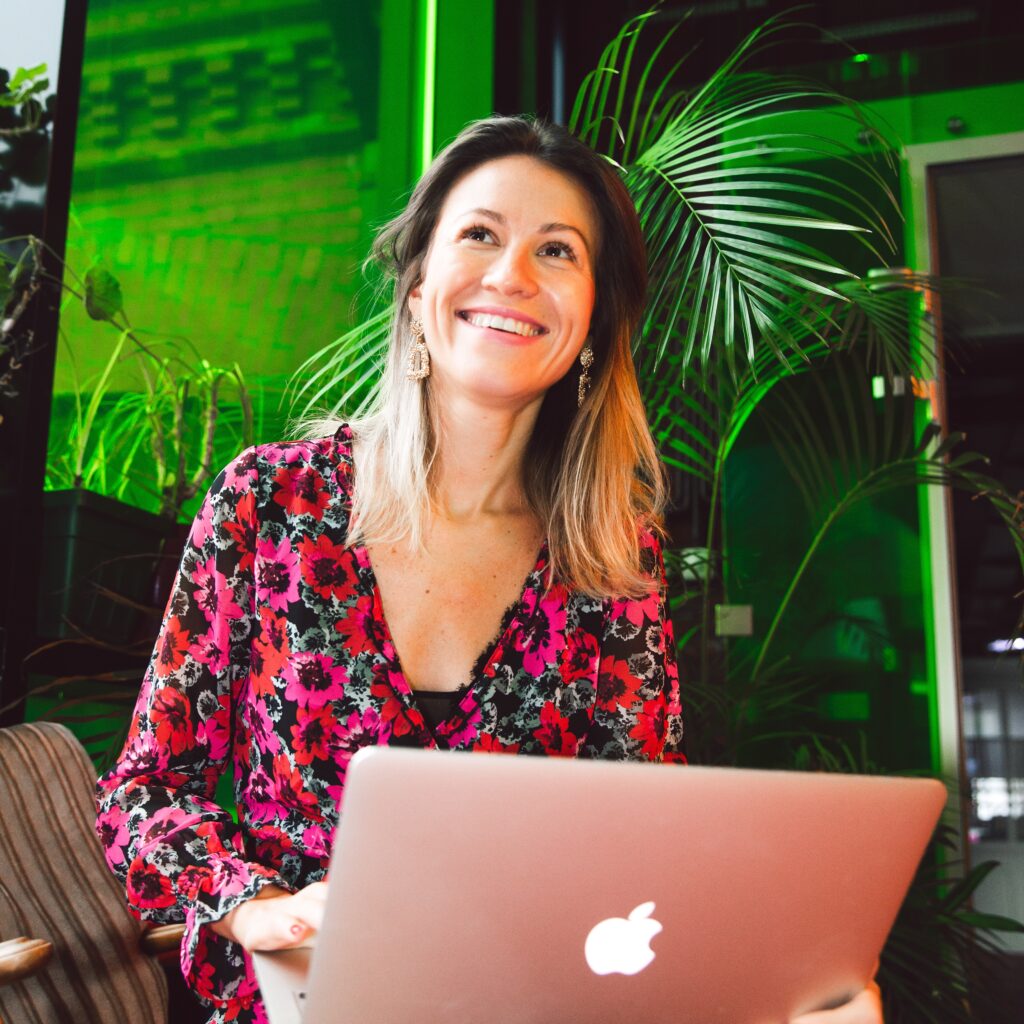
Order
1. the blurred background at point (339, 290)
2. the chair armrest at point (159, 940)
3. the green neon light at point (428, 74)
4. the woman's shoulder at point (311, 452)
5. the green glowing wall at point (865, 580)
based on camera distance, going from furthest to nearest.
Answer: the green glowing wall at point (865, 580), the green neon light at point (428, 74), the blurred background at point (339, 290), the chair armrest at point (159, 940), the woman's shoulder at point (311, 452)

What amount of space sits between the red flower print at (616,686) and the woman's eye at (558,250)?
511mm

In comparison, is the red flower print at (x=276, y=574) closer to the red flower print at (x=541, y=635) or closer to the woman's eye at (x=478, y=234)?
the red flower print at (x=541, y=635)

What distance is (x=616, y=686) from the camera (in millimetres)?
1365

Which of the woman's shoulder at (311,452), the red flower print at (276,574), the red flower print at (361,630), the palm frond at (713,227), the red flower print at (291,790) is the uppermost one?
the palm frond at (713,227)

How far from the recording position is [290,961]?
802 mm

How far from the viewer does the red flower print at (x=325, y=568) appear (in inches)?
49.7

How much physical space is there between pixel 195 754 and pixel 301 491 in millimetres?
319

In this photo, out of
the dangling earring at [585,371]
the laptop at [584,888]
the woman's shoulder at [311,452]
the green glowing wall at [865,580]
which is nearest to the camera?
the laptop at [584,888]

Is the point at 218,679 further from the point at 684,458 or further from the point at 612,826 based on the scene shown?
the point at 684,458

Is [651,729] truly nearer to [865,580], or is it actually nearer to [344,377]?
[344,377]

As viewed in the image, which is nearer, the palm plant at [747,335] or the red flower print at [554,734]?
the red flower print at [554,734]

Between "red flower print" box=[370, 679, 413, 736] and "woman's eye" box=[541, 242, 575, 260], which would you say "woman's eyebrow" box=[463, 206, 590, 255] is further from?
"red flower print" box=[370, 679, 413, 736]

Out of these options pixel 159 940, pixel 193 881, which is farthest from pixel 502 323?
pixel 159 940

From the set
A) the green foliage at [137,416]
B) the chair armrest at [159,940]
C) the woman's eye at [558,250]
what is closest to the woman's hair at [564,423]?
the woman's eye at [558,250]
